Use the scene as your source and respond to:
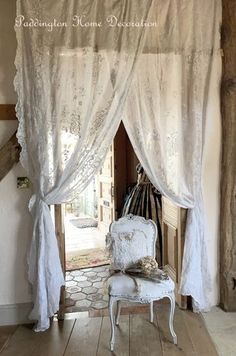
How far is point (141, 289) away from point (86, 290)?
1.35 m

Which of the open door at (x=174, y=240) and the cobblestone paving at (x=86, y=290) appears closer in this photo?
the open door at (x=174, y=240)

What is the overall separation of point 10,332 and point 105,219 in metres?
3.44

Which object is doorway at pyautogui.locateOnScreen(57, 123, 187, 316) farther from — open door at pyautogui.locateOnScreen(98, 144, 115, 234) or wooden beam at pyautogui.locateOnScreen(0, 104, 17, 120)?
wooden beam at pyautogui.locateOnScreen(0, 104, 17, 120)

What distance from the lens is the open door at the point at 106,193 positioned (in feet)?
18.3

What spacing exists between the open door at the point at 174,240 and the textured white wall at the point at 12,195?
0.41m

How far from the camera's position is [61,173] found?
9.18 ft

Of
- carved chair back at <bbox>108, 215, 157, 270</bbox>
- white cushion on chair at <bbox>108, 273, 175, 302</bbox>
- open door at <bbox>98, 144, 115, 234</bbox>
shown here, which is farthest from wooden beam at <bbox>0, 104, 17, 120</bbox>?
open door at <bbox>98, 144, 115, 234</bbox>

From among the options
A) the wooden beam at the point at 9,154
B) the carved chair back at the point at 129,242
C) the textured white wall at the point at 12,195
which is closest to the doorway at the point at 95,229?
the textured white wall at the point at 12,195

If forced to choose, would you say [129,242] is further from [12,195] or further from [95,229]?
[95,229]

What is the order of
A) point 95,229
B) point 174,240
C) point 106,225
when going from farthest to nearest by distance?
point 95,229, point 106,225, point 174,240

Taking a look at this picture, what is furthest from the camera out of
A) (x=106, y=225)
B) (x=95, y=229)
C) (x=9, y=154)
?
(x=95, y=229)

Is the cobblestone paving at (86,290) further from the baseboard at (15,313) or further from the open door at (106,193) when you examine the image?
the open door at (106,193)

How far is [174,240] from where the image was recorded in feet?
10.8

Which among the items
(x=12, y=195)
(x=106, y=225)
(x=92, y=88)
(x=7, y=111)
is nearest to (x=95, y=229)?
(x=106, y=225)
